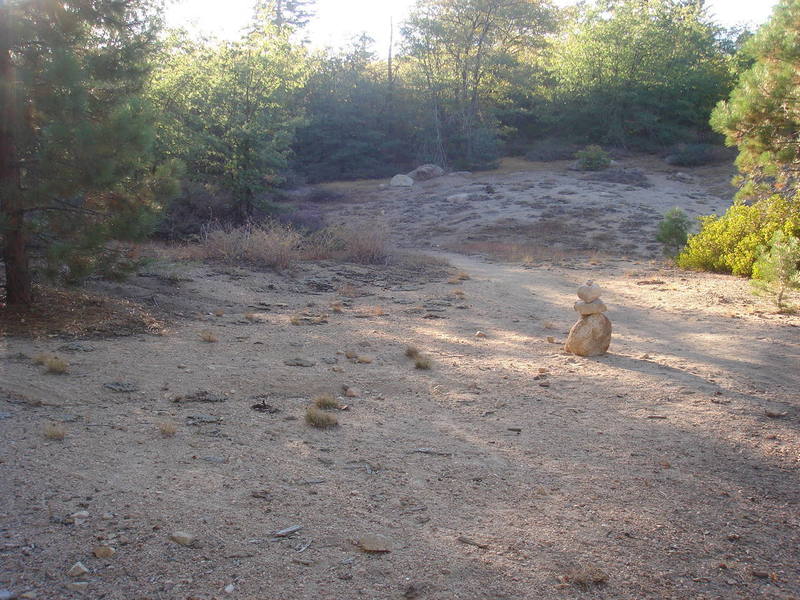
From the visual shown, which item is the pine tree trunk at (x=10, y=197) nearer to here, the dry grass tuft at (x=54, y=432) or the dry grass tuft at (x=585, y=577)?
the dry grass tuft at (x=54, y=432)

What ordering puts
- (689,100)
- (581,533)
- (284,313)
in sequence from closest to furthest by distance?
(581,533) → (284,313) → (689,100)

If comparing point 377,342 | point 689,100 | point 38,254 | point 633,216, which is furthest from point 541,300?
point 689,100

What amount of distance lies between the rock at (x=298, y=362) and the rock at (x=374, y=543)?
319cm

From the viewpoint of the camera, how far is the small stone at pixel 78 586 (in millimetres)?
2559

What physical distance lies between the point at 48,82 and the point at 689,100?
32316 mm

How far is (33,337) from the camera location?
6328 millimetres

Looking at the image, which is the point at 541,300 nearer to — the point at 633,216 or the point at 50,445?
the point at 50,445

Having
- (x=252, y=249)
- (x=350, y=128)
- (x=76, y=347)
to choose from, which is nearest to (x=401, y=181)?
(x=350, y=128)

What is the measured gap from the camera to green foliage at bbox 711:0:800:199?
29.4 feet

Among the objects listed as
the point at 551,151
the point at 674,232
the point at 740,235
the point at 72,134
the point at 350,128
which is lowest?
the point at 674,232

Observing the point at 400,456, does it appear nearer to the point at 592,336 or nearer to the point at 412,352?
the point at 412,352

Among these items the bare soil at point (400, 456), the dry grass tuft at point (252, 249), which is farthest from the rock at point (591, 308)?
the dry grass tuft at point (252, 249)

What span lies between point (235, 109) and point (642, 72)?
22.6 m

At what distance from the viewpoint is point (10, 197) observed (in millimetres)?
6387
